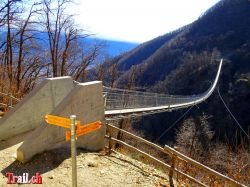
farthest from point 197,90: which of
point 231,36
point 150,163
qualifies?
point 150,163

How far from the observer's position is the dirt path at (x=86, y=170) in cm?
669

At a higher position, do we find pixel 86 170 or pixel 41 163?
pixel 41 163

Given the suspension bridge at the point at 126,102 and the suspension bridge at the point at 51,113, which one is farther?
the suspension bridge at the point at 126,102

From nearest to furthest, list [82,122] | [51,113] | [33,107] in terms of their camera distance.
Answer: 1. [51,113]
2. [82,122]
3. [33,107]

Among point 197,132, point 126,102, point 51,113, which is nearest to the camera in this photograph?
point 51,113

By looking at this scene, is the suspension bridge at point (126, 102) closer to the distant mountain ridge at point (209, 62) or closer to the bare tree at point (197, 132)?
the bare tree at point (197, 132)

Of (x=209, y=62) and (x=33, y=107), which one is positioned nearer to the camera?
(x=33, y=107)

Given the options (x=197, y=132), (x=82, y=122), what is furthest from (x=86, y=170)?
(x=197, y=132)

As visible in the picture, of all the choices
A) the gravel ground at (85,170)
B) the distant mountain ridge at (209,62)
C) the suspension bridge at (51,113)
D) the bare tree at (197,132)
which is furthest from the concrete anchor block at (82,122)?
the distant mountain ridge at (209,62)

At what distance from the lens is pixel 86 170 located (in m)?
7.18

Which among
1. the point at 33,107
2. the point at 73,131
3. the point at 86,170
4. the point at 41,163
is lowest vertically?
the point at 86,170

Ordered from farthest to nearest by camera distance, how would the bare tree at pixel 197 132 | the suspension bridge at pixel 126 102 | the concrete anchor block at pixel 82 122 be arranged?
the bare tree at pixel 197 132, the suspension bridge at pixel 126 102, the concrete anchor block at pixel 82 122

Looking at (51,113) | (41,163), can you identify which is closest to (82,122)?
(51,113)

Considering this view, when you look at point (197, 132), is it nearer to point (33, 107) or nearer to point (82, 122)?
point (33, 107)
